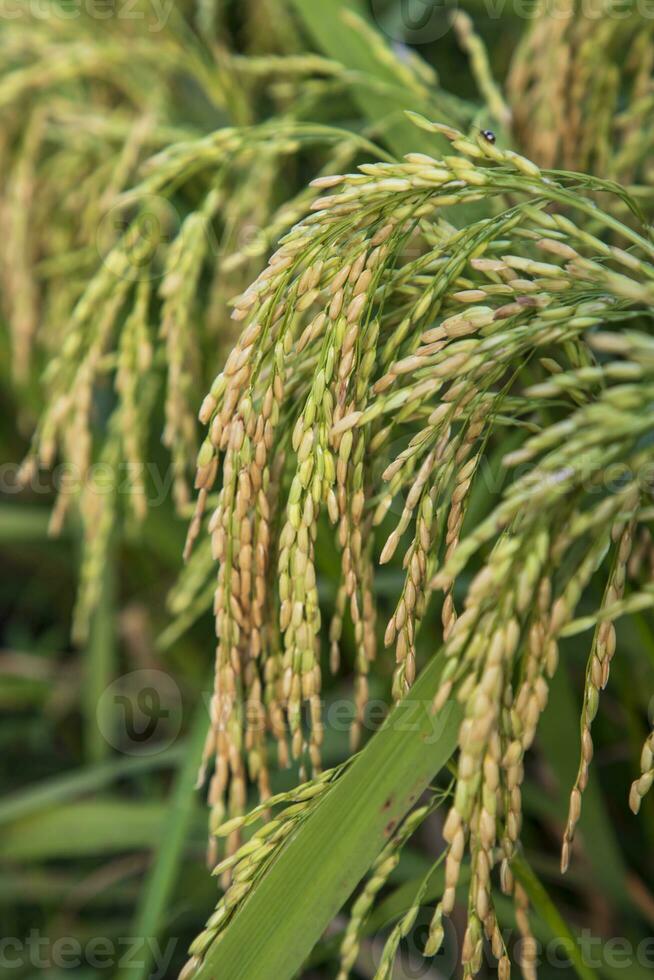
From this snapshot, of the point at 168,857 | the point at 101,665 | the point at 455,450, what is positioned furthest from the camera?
the point at 101,665

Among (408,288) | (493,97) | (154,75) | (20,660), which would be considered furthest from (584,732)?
(20,660)

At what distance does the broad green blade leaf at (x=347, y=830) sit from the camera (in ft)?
1.86

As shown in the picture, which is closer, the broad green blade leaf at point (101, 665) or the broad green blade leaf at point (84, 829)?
the broad green blade leaf at point (84, 829)

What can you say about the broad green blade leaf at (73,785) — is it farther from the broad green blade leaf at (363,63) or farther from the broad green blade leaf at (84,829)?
the broad green blade leaf at (363,63)

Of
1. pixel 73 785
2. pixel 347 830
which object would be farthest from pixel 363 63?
pixel 73 785

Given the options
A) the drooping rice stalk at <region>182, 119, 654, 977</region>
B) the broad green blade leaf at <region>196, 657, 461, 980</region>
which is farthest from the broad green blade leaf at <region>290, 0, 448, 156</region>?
the broad green blade leaf at <region>196, 657, 461, 980</region>

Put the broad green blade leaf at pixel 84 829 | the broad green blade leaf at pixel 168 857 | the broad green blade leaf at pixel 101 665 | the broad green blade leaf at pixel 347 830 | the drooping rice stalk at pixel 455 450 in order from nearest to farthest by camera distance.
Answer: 1. the drooping rice stalk at pixel 455 450
2. the broad green blade leaf at pixel 347 830
3. the broad green blade leaf at pixel 168 857
4. the broad green blade leaf at pixel 84 829
5. the broad green blade leaf at pixel 101 665

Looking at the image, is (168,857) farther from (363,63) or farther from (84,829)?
(363,63)

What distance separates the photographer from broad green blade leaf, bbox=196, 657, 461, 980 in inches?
22.4

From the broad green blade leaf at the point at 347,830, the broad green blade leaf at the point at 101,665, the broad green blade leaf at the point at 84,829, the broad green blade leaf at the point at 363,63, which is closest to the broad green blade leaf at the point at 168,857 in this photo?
the broad green blade leaf at the point at 84,829

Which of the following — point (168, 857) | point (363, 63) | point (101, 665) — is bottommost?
point (168, 857)

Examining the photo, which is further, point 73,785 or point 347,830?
point 73,785

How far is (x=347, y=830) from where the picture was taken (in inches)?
22.6

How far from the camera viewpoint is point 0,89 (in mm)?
1036
